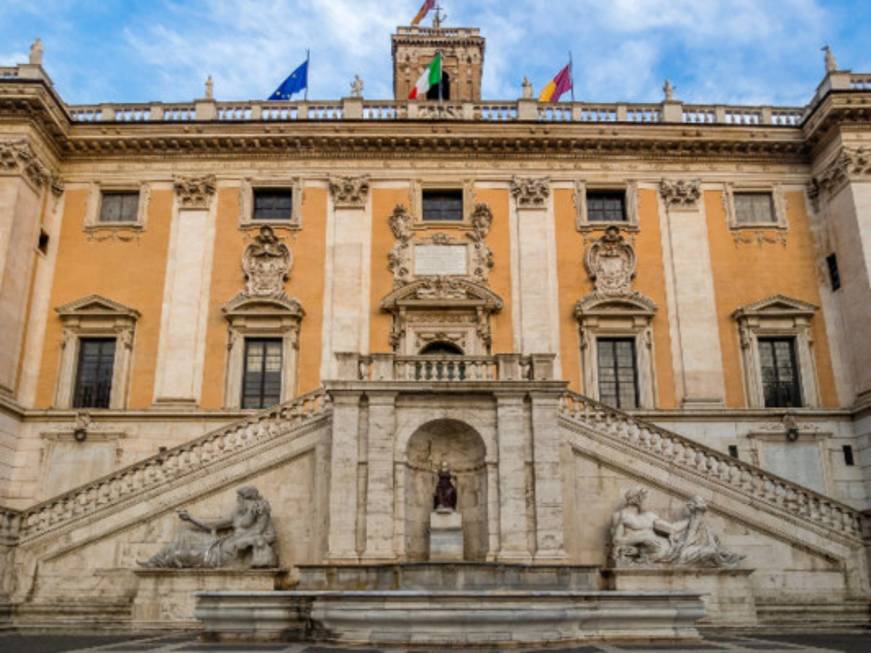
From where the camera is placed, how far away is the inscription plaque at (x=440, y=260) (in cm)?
2408

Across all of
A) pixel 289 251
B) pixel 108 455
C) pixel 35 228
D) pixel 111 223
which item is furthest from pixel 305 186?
pixel 108 455

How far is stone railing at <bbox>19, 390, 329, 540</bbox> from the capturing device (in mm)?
17234

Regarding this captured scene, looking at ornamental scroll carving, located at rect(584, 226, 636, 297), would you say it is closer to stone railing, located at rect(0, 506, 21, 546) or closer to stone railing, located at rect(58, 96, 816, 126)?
stone railing, located at rect(58, 96, 816, 126)

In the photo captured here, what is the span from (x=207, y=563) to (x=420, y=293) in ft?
33.3

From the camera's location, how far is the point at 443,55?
39594mm

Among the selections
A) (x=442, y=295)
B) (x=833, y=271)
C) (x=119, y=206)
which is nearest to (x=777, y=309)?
(x=833, y=271)

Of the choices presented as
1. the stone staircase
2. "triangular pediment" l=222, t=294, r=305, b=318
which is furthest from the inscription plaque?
the stone staircase

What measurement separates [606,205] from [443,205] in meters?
5.08

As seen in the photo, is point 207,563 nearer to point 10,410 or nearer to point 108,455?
point 108,455

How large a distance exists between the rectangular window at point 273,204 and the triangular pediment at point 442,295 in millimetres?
4543

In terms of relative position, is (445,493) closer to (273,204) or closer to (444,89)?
(273,204)

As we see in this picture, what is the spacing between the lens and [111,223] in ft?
80.3

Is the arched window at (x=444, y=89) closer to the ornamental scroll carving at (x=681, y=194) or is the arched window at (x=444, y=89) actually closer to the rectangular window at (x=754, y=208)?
the ornamental scroll carving at (x=681, y=194)

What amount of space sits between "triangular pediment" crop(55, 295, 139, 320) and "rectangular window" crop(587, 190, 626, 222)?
1398cm
